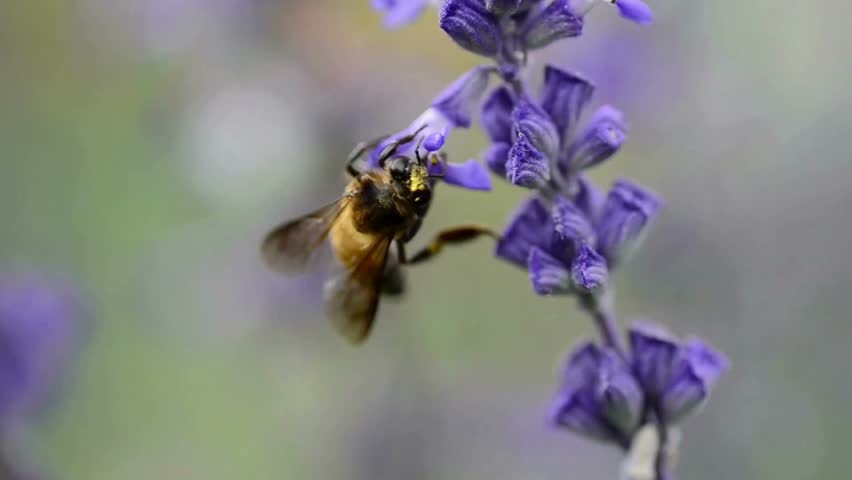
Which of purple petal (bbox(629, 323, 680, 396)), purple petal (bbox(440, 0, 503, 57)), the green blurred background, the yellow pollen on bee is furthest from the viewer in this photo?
the green blurred background

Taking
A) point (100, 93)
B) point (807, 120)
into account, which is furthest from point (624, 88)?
point (100, 93)

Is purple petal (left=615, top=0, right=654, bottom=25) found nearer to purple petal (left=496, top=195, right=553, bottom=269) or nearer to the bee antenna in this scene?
purple petal (left=496, top=195, right=553, bottom=269)

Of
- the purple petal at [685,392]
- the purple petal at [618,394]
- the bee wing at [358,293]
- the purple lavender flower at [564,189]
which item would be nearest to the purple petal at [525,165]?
the purple lavender flower at [564,189]

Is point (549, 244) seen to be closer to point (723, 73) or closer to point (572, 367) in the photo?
point (572, 367)

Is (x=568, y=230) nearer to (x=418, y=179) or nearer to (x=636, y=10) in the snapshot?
(x=636, y=10)

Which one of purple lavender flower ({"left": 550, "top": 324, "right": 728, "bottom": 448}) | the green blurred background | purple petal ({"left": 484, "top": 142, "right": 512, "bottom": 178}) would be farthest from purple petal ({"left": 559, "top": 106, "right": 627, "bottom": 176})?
the green blurred background

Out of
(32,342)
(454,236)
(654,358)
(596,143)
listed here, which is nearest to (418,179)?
(454,236)
